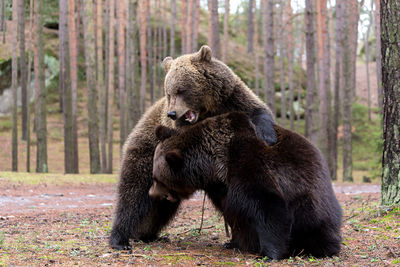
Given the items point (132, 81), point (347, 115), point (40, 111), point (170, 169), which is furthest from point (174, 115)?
point (132, 81)

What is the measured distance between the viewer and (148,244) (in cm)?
608

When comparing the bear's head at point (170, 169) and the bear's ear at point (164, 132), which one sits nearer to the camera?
the bear's head at point (170, 169)

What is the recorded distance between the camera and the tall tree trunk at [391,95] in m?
6.92

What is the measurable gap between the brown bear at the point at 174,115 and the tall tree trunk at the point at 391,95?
2316 millimetres

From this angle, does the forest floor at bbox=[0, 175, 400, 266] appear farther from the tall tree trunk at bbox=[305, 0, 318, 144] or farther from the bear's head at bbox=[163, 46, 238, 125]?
the tall tree trunk at bbox=[305, 0, 318, 144]

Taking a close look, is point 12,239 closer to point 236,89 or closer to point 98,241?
point 98,241

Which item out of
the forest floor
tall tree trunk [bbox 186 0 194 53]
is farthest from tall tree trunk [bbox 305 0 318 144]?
the forest floor

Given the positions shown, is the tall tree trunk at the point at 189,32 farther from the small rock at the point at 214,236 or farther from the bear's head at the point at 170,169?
the bear's head at the point at 170,169

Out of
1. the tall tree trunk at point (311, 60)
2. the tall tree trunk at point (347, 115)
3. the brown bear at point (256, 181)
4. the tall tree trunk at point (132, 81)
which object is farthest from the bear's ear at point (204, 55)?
the tall tree trunk at point (347, 115)

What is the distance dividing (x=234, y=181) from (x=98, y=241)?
230 centimetres

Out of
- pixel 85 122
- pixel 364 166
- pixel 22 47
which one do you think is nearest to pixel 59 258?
pixel 22 47

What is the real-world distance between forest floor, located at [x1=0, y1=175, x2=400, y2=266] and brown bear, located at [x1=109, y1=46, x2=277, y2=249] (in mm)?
446

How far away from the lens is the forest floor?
488cm

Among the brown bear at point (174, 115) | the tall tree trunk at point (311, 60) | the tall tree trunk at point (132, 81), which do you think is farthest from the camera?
the tall tree trunk at point (132, 81)
